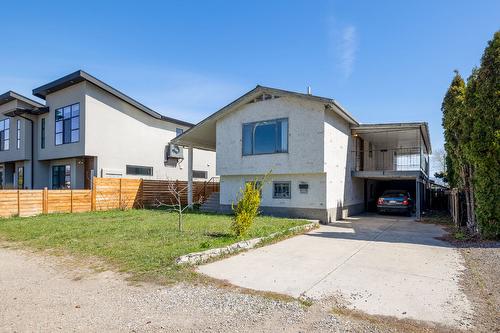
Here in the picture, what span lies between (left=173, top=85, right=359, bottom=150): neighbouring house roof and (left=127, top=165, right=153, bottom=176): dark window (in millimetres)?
4681

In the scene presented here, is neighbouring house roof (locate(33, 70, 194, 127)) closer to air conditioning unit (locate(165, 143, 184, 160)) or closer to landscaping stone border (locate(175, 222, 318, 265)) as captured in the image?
air conditioning unit (locate(165, 143, 184, 160))

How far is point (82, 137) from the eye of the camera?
63.9 feet

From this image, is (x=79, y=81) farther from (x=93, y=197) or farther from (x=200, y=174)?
(x=200, y=174)

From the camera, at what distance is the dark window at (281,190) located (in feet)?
51.8

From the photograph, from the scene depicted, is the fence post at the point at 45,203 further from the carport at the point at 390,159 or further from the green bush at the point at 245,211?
the carport at the point at 390,159

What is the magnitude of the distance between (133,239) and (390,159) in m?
23.9

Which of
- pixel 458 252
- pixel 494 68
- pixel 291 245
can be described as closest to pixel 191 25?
pixel 291 245

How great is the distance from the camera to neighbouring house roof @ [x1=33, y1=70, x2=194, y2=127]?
63.8ft

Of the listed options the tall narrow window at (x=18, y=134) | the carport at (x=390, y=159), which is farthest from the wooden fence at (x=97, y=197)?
the carport at (x=390, y=159)

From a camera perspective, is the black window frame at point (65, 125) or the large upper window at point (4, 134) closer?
the black window frame at point (65, 125)

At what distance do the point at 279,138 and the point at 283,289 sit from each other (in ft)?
35.4

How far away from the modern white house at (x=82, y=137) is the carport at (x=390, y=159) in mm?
11438

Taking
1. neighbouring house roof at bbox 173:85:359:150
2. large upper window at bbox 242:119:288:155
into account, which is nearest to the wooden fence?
neighbouring house roof at bbox 173:85:359:150

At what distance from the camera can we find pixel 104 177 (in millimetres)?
19938
